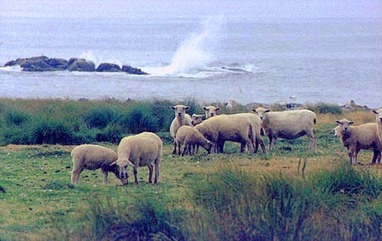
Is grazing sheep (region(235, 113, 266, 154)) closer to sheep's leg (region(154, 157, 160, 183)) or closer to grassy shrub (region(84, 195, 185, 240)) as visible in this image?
sheep's leg (region(154, 157, 160, 183))

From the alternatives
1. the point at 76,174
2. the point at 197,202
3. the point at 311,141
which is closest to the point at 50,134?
the point at 76,174

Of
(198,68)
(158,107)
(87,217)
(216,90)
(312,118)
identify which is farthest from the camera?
(198,68)

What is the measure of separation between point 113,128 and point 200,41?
95800 mm

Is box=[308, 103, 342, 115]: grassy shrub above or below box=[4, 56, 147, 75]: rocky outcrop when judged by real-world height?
above

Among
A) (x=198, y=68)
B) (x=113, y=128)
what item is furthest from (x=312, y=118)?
(x=198, y=68)

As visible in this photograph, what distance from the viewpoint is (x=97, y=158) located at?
54.3ft

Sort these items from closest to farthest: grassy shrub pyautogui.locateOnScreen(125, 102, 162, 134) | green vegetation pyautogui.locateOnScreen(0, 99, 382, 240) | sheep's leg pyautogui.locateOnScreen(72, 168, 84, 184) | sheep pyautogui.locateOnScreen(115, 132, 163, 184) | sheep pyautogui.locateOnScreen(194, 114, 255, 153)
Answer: green vegetation pyautogui.locateOnScreen(0, 99, 382, 240)
sheep pyautogui.locateOnScreen(115, 132, 163, 184)
sheep's leg pyautogui.locateOnScreen(72, 168, 84, 184)
sheep pyautogui.locateOnScreen(194, 114, 255, 153)
grassy shrub pyautogui.locateOnScreen(125, 102, 162, 134)

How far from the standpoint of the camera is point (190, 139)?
20.5m

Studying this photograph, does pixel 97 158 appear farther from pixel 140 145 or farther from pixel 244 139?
pixel 244 139

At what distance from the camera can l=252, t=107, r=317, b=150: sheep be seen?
72.1ft

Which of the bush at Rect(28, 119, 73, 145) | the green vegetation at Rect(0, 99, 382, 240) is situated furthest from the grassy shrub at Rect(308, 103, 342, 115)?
the green vegetation at Rect(0, 99, 382, 240)

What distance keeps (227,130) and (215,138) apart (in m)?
0.35

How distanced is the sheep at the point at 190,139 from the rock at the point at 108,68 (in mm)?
55542

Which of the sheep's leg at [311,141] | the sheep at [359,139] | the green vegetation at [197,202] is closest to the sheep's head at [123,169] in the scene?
the green vegetation at [197,202]
